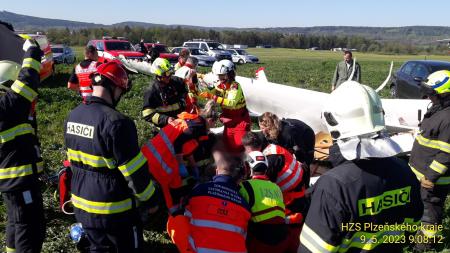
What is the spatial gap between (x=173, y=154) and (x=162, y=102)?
1946mm

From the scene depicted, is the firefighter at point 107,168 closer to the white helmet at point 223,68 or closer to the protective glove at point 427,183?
the protective glove at point 427,183

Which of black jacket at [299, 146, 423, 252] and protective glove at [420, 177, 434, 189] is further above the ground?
black jacket at [299, 146, 423, 252]

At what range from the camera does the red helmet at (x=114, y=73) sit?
2.83m

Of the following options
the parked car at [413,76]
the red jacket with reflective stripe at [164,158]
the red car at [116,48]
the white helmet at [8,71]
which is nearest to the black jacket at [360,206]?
the red jacket with reflective stripe at [164,158]

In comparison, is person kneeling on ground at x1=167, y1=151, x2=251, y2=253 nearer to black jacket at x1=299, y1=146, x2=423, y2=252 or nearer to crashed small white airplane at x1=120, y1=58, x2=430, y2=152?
black jacket at x1=299, y1=146, x2=423, y2=252

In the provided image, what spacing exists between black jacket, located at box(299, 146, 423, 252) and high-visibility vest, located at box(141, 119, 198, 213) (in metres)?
1.64

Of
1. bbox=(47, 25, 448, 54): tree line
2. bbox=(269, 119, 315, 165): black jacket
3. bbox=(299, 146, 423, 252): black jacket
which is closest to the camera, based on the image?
bbox=(299, 146, 423, 252): black jacket

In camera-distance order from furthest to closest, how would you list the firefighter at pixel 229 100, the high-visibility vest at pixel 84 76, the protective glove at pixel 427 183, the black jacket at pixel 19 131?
the high-visibility vest at pixel 84 76 → the firefighter at pixel 229 100 → the protective glove at pixel 427 183 → the black jacket at pixel 19 131

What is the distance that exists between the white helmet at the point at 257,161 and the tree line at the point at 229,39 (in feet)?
166

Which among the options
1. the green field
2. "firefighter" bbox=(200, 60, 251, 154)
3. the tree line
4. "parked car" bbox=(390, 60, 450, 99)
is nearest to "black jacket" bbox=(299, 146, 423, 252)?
the green field

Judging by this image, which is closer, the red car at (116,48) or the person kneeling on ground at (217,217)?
the person kneeling on ground at (217,217)

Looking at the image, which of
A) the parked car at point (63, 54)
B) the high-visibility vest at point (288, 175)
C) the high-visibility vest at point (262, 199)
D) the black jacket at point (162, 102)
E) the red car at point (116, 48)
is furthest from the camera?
the parked car at point (63, 54)

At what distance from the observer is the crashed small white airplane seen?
23.4 feet

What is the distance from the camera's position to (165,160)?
3.50 meters
